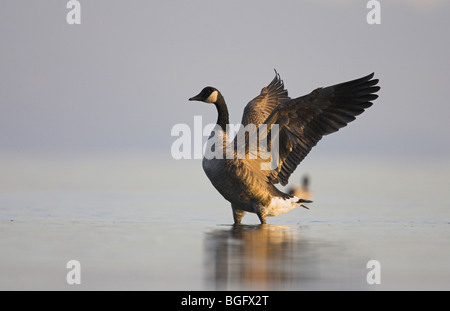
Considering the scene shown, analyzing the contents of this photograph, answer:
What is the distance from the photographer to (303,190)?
18.7 meters

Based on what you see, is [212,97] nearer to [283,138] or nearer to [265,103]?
[283,138]

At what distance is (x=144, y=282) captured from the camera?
6984mm

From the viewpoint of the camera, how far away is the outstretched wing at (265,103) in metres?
13.6

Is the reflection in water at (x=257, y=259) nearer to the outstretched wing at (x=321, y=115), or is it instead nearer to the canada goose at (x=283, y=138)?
the canada goose at (x=283, y=138)

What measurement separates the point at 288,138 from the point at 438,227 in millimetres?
2521

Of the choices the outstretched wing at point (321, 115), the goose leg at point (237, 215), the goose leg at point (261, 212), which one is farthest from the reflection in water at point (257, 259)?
the outstretched wing at point (321, 115)

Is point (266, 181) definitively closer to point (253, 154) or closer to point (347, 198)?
point (253, 154)

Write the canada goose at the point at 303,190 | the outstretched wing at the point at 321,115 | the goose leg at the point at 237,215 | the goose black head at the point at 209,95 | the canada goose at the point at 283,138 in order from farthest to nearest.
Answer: the canada goose at the point at 303,190
the goose black head at the point at 209,95
the goose leg at the point at 237,215
the outstretched wing at the point at 321,115
the canada goose at the point at 283,138

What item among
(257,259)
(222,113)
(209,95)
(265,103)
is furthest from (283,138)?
(257,259)

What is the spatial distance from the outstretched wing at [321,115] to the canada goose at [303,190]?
5.49 meters

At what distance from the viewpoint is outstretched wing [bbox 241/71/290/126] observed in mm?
13609

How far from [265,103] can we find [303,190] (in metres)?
4.98

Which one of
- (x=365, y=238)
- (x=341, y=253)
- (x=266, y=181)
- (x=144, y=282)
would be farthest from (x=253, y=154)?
(x=144, y=282)

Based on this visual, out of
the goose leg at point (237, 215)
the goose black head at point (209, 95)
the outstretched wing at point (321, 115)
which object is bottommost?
the goose leg at point (237, 215)
